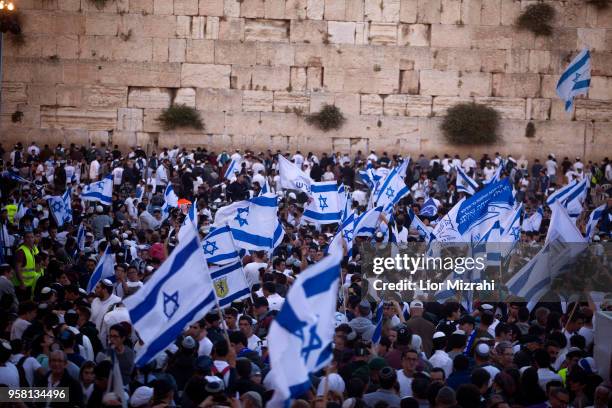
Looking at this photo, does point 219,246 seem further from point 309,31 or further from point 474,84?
point 474,84

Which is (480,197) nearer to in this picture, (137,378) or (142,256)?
(142,256)

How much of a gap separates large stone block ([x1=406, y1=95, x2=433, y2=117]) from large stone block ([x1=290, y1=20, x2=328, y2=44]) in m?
2.69

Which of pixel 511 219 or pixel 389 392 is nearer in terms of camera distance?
pixel 389 392

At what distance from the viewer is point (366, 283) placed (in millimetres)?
10672

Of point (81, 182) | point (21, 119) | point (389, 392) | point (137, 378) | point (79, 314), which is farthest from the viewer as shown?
point (21, 119)

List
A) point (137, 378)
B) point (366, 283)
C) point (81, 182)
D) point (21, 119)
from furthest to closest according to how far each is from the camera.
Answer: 1. point (21, 119)
2. point (81, 182)
3. point (366, 283)
4. point (137, 378)

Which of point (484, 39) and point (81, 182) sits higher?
point (484, 39)

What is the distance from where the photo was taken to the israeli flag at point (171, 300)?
6.30 meters

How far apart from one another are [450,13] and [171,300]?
21200 millimetres

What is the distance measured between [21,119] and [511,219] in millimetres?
17430

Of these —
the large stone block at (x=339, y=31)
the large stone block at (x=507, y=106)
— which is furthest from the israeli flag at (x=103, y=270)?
the large stone block at (x=507, y=106)

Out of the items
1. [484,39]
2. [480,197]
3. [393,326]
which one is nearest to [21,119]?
[484,39]

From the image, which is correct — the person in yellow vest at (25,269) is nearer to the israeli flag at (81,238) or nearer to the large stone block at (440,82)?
the israeli flag at (81,238)

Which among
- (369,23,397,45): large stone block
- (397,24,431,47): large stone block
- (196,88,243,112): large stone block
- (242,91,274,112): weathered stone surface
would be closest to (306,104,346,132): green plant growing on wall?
(242,91,274,112): weathered stone surface
